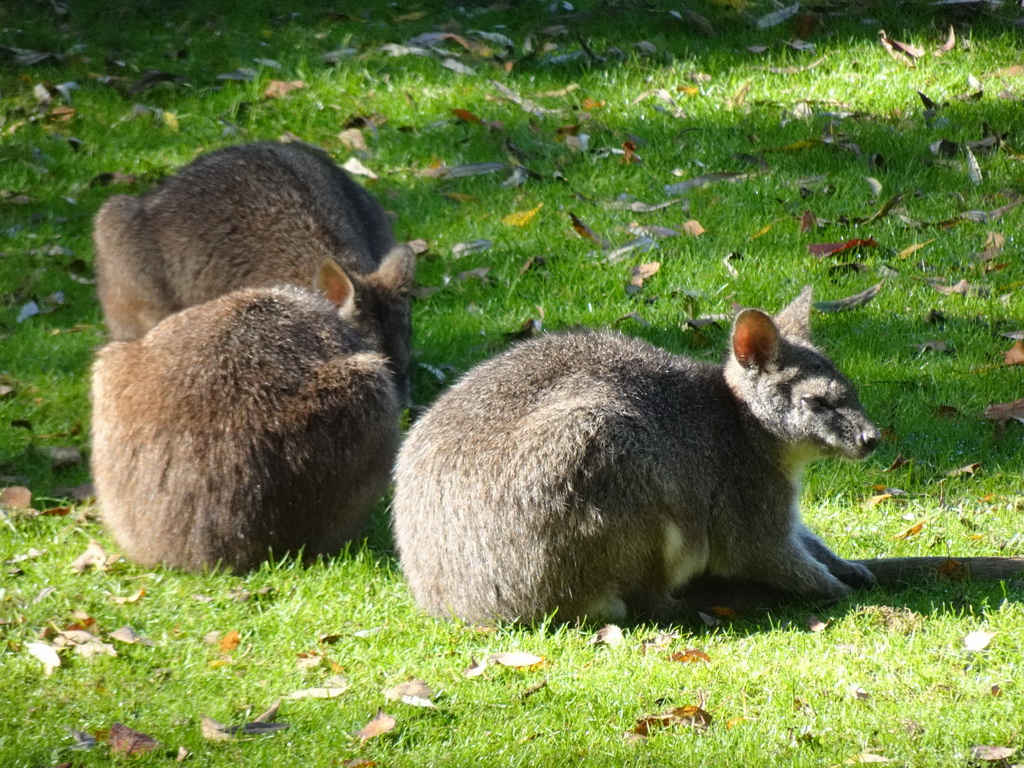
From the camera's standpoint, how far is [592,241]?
8.77 m

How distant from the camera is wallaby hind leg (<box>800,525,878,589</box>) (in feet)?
17.5

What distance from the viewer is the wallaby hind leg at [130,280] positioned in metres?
7.91

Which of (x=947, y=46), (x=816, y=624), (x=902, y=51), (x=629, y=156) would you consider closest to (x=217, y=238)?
(x=629, y=156)

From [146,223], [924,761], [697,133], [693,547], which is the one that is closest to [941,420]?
[693,547]

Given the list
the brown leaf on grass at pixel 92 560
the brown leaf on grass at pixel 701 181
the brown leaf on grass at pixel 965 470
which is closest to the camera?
the brown leaf on grass at pixel 92 560

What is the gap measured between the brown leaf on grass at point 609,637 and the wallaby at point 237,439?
4.50 ft

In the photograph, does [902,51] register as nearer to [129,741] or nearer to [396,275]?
[396,275]

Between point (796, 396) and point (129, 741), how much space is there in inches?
111

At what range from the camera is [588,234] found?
8797mm

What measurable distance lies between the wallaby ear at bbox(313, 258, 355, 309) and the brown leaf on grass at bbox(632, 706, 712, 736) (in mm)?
3443

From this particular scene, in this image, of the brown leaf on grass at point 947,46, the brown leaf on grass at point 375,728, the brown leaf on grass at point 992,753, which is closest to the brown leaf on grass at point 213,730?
the brown leaf on grass at point 375,728

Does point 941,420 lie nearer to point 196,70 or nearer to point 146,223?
point 146,223

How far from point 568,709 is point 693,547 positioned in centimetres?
99

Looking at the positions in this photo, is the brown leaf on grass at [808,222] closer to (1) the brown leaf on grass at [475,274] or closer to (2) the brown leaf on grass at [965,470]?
(1) the brown leaf on grass at [475,274]
